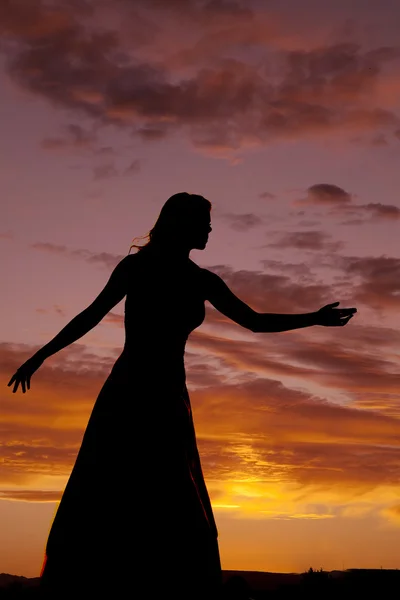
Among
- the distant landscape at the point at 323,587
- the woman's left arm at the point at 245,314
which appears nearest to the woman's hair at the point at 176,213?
the woman's left arm at the point at 245,314

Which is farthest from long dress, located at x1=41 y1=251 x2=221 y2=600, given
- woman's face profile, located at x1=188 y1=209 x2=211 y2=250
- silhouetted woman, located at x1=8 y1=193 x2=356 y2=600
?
woman's face profile, located at x1=188 y1=209 x2=211 y2=250

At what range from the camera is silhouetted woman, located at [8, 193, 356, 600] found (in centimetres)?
760

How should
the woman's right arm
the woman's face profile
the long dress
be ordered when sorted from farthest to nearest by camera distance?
1. the woman's face profile
2. the woman's right arm
3. the long dress

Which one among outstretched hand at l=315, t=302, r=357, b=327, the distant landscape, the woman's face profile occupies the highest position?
the woman's face profile

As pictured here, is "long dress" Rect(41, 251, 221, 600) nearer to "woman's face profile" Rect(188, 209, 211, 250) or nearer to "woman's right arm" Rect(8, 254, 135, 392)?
"woman's right arm" Rect(8, 254, 135, 392)

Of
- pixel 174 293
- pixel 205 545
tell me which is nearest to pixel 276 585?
pixel 205 545

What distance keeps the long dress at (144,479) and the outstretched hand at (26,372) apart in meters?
0.60

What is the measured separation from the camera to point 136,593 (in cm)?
749

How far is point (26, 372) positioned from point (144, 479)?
1370mm

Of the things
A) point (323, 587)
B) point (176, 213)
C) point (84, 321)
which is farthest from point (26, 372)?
point (323, 587)

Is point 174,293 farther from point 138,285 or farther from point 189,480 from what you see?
point 189,480

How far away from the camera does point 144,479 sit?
778 cm

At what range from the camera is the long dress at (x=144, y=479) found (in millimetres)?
7578

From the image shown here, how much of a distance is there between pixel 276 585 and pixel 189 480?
3.95 meters
